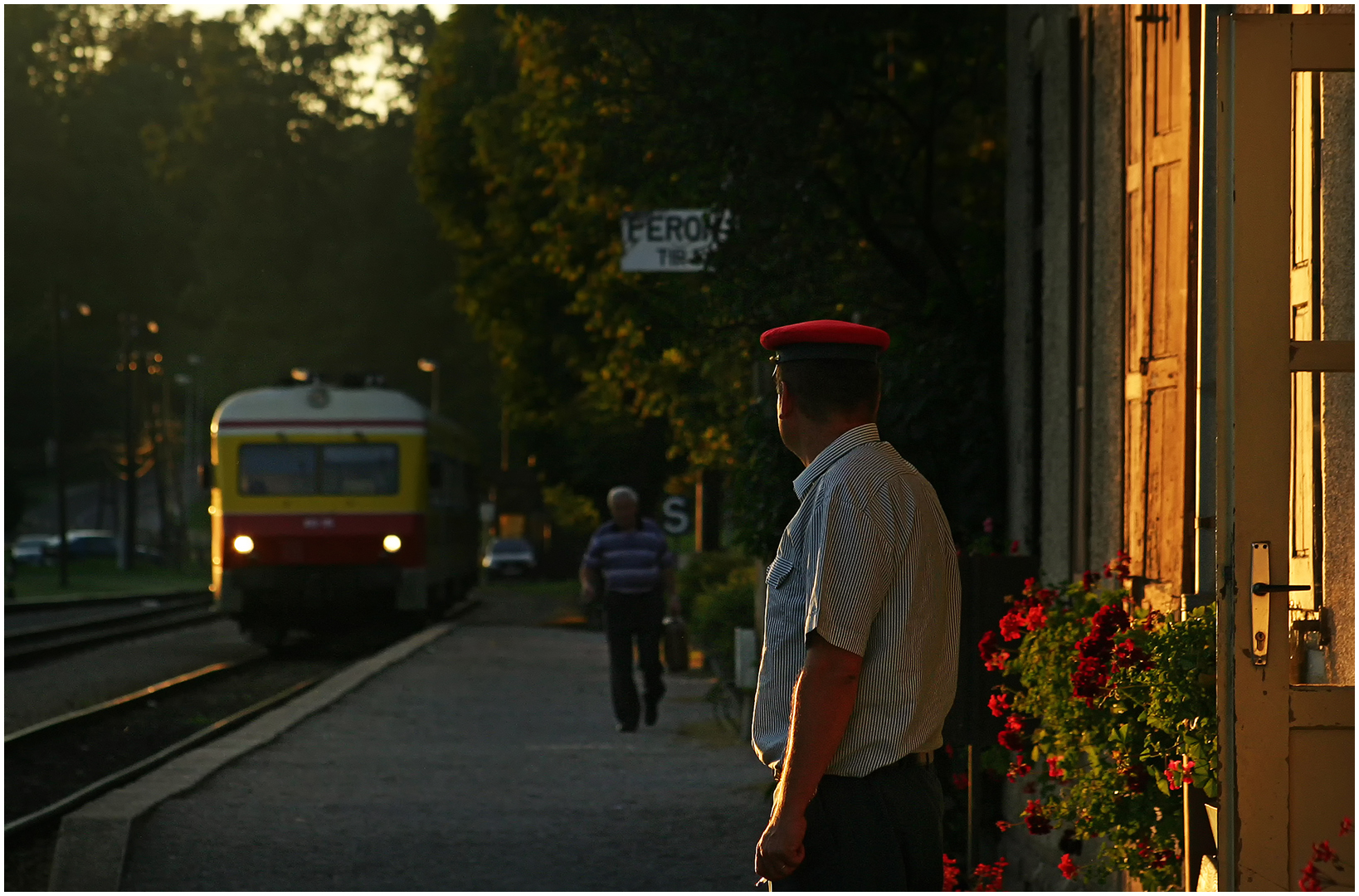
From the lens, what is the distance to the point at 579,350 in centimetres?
2597

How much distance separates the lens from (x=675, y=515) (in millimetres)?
22125

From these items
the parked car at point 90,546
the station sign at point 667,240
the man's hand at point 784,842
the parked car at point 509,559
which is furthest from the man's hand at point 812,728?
the parked car at point 90,546

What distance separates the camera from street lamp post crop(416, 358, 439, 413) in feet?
165

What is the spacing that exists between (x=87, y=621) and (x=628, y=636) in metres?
20.4

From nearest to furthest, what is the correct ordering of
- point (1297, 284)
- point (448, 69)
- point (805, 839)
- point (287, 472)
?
point (805, 839), point (1297, 284), point (287, 472), point (448, 69)

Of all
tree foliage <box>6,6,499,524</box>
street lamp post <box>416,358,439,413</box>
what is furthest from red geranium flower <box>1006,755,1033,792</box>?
street lamp post <box>416,358,439,413</box>

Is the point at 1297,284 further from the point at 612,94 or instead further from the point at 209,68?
the point at 209,68

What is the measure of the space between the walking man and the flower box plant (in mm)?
6253

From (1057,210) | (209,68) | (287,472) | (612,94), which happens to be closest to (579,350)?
(287,472)

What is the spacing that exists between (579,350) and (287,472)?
15.0 ft

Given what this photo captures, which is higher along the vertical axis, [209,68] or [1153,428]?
[209,68]

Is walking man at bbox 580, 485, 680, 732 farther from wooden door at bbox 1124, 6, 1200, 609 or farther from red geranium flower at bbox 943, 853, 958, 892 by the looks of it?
wooden door at bbox 1124, 6, 1200, 609

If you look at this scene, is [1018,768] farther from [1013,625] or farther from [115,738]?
[115,738]

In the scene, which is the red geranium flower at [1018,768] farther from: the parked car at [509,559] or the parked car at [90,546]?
Answer: the parked car at [90,546]
